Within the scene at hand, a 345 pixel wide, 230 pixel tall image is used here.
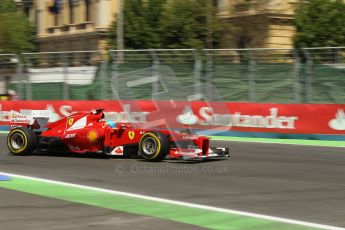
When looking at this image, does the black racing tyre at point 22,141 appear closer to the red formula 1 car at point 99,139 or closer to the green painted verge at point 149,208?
the red formula 1 car at point 99,139

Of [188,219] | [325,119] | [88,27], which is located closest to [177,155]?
[188,219]

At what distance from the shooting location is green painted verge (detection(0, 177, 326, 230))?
251 inches

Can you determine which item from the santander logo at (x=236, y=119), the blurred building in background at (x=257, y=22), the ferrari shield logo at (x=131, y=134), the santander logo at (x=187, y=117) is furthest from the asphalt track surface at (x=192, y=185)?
the blurred building in background at (x=257, y=22)

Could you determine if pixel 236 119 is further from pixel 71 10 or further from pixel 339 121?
pixel 71 10

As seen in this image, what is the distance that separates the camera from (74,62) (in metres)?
24.4

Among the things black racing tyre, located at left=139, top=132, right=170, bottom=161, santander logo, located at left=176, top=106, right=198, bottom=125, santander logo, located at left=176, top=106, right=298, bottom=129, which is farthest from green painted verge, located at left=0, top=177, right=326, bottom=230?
santander logo, located at left=176, top=106, right=198, bottom=125

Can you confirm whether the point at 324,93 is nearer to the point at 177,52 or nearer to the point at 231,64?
the point at 231,64

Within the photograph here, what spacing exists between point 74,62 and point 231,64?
7.12 meters

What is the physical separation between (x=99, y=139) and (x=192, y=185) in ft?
11.5

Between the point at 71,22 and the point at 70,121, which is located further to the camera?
the point at 71,22

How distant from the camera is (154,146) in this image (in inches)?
444

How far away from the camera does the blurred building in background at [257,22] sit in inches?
1309

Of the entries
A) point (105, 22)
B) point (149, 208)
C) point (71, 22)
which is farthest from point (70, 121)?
point (71, 22)

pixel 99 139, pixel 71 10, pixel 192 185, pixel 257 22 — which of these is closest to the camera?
pixel 192 185
